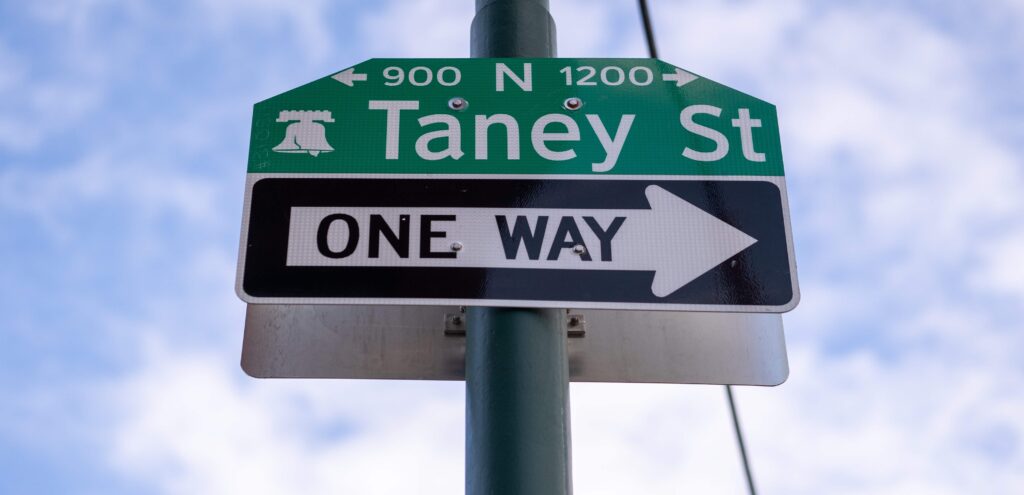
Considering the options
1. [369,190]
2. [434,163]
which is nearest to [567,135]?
[434,163]

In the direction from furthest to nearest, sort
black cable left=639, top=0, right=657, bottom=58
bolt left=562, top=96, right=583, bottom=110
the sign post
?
black cable left=639, top=0, right=657, bottom=58, bolt left=562, top=96, right=583, bottom=110, the sign post

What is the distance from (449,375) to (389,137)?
1.99ft

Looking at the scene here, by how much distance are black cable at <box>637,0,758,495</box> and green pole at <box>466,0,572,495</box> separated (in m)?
0.96

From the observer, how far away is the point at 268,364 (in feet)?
8.71

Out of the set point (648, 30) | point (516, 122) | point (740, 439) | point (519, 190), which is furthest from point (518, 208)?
point (740, 439)

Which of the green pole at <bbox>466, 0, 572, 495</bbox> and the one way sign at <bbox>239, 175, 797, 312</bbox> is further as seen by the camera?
the one way sign at <bbox>239, 175, 797, 312</bbox>

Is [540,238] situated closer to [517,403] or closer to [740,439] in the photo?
[517,403]

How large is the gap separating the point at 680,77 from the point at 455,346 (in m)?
0.85

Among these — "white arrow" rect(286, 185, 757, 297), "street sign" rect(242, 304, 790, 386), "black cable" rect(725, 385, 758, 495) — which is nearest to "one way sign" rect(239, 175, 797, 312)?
"white arrow" rect(286, 185, 757, 297)

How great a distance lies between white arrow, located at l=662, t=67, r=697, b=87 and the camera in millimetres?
2568

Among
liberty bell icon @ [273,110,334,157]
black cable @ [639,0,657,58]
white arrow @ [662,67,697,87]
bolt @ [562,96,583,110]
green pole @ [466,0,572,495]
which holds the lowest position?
green pole @ [466,0,572,495]

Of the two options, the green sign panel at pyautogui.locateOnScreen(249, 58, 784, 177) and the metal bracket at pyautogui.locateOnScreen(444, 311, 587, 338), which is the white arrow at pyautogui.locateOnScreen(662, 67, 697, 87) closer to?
the green sign panel at pyautogui.locateOnScreen(249, 58, 784, 177)

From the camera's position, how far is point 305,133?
248 centimetres

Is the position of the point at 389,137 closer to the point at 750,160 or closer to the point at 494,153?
the point at 494,153
